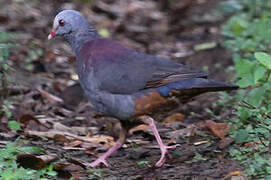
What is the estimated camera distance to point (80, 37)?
5.01 m

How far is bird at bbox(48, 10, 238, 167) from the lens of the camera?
4.54 metres

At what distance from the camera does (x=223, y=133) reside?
4.68 meters

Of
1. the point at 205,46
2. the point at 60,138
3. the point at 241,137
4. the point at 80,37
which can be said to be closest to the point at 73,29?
the point at 80,37

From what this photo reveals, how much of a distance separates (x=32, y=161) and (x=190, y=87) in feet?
4.35

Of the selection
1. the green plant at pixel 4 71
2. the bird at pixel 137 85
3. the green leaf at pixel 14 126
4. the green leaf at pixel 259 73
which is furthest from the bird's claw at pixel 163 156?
the green plant at pixel 4 71

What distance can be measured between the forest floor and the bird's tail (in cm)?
42

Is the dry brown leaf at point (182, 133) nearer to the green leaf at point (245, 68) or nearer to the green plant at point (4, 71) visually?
the green leaf at point (245, 68)

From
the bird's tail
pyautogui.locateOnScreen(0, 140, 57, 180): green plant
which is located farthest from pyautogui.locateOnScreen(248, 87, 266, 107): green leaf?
pyautogui.locateOnScreen(0, 140, 57, 180): green plant

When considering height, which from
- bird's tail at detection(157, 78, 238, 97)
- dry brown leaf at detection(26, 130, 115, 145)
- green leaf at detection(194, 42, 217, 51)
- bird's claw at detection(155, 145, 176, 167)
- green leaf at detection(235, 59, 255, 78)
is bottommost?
green leaf at detection(194, 42, 217, 51)

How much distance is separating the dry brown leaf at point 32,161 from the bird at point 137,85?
0.51 meters

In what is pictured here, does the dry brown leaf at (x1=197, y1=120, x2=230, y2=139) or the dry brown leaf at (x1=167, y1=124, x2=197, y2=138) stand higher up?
the dry brown leaf at (x1=197, y1=120, x2=230, y2=139)

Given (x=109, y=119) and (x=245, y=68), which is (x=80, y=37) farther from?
(x=245, y=68)

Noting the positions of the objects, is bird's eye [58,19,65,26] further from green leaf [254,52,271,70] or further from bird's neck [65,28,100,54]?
green leaf [254,52,271,70]

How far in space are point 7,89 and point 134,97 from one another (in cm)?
170
